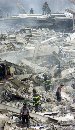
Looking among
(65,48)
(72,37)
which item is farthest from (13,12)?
(65,48)

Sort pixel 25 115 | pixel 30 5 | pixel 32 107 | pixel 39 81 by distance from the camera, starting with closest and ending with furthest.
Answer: pixel 25 115
pixel 32 107
pixel 39 81
pixel 30 5

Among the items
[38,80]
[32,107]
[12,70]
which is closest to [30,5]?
[12,70]

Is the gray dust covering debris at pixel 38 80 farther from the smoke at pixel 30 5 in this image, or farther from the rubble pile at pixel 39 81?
the smoke at pixel 30 5

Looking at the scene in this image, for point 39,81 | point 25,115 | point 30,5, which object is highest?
point 30,5

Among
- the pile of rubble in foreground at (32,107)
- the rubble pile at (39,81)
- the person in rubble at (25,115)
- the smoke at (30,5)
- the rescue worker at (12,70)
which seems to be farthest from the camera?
the smoke at (30,5)

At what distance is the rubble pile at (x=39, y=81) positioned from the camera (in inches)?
559

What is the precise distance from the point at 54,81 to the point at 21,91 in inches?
112

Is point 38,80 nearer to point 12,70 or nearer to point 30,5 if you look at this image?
point 12,70

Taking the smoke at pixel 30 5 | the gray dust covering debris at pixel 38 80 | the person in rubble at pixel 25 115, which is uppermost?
the smoke at pixel 30 5

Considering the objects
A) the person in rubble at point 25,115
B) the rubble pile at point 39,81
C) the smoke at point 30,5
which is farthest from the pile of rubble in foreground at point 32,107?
the smoke at point 30,5

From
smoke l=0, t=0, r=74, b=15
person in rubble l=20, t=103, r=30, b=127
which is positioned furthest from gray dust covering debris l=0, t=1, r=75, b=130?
smoke l=0, t=0, r=74, b=15

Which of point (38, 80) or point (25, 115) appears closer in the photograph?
point (25, 115)

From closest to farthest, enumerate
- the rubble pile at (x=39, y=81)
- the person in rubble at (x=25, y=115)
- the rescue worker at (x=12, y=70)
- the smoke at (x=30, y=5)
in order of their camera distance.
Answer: the person in rubble at (x=25, y=115) < the rubble pile at (x=39, y=81) < the rescue worker at (x=12, y=70) < the smoke at (x=30, y=5)

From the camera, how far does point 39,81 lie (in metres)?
18.4
